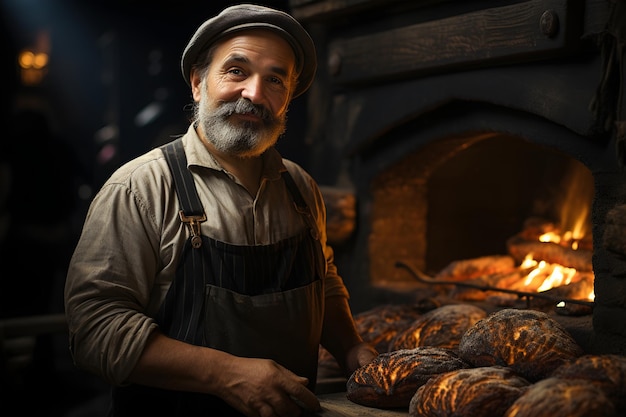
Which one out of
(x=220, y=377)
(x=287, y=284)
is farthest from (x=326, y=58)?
(x=220, y=377)

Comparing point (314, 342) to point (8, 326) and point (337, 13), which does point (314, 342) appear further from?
point (8, 326)

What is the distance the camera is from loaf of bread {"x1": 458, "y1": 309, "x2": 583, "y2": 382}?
2.23 metres

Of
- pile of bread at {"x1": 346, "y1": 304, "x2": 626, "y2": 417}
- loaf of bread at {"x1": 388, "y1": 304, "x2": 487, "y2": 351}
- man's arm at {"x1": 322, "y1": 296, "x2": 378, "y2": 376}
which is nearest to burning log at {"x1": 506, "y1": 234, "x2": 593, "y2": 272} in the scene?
loaf of bread at {"x1": 388, "y1": 304, "x2": 487, "y2": 351}

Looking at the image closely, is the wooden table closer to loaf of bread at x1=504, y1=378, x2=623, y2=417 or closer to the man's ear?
loaf of bread at x1=504, y1=378, x2=623, y2=417

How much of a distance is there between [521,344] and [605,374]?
36 centimetres

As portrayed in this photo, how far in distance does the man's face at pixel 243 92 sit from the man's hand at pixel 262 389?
2.26ft

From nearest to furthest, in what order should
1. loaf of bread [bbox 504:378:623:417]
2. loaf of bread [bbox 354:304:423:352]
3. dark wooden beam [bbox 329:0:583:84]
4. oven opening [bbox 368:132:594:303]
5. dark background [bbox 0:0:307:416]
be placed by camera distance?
loaf of bread [bbox 504:378:623:417], dark wooden beam [bbox 329:0:583:84], loaf of bread [bbox 354:304:423:352], oven opening [bbox 368:132:594:303], dark background [bbox 0:0:307:416]

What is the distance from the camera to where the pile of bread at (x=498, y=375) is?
72.7 inches

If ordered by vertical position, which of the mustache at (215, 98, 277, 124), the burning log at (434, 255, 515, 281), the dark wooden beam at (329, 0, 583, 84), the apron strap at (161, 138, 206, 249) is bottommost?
the burning log at (434, 255, 515, 281)

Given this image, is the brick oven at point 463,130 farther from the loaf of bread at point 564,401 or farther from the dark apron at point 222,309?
the dark apron at point 222,309

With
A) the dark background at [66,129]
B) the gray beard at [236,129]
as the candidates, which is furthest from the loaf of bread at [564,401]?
the dark background at [66,129]

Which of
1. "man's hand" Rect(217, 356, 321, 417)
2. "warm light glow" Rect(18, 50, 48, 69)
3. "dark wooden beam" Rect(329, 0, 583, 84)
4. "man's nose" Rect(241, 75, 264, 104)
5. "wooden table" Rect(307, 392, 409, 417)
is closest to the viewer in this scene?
"man's hand" Rect(217, 356, 321, 417)

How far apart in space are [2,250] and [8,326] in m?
0.89

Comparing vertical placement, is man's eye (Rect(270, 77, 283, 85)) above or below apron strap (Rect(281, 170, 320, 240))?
above
